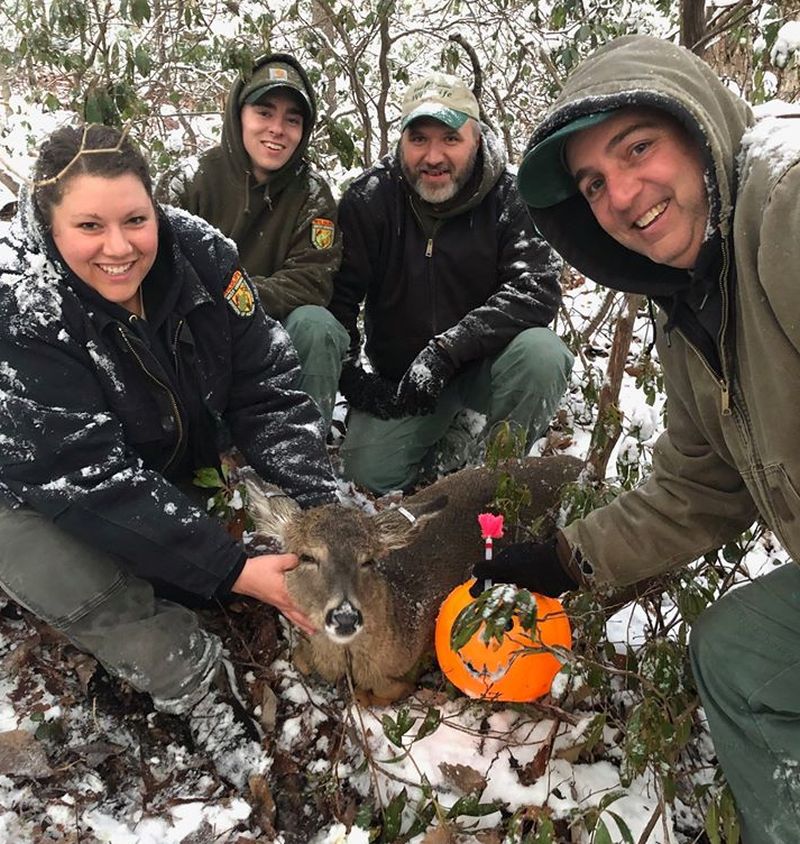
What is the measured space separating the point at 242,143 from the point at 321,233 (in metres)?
0.67

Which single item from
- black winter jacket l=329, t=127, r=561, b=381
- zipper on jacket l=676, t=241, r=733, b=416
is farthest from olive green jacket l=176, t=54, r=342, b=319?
zipper on jacket l=676, t=241, r=733, b=416

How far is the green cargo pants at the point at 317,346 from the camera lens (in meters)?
4.33

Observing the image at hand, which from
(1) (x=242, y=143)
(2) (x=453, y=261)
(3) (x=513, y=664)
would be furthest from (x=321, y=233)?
(3) (x=513, y=664)

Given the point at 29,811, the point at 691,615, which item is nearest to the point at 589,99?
the point at 691,615

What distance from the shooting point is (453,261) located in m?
4.65

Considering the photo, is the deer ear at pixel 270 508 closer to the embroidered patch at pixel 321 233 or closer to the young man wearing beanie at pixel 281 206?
the young man wearing beanie at pixel 281 206

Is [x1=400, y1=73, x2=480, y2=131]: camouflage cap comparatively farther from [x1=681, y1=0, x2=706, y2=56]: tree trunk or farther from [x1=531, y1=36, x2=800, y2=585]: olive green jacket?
[x1=531, y1=36, x2=800, y2=585]: olive green jacket

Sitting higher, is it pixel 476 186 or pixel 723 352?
pixel 476 186

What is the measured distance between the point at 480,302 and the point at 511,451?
189 cm

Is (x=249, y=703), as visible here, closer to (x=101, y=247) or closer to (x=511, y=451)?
(x=511, y=451)

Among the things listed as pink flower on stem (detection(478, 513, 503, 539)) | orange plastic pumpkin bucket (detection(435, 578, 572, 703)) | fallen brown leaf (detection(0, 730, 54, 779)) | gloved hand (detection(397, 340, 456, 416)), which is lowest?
fallen brown leaf (detection(0, 730, 54, 779))

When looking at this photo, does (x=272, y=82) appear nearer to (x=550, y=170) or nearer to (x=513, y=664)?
(x=550, y=170)

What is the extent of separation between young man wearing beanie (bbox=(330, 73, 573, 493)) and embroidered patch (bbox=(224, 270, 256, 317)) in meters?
1.34

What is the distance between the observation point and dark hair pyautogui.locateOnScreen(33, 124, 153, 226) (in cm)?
276
